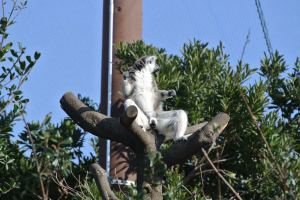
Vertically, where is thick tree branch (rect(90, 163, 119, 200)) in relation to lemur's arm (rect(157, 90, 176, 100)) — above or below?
below

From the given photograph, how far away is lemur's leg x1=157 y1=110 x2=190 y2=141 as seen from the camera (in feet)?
12.3

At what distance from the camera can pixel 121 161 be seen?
612 centimetres

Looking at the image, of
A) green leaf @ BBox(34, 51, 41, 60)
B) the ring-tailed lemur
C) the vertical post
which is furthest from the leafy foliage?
green leaf @ BBox(34, 51, 41, 60)

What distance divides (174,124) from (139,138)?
68 centimetres

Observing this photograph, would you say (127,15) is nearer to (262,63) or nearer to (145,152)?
(262,63)

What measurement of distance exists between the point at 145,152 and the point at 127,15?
4270 millimetres

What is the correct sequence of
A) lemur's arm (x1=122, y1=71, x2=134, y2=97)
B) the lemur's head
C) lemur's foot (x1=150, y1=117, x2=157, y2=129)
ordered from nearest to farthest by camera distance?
lemur's foot (x1=150, y1=117, x2=157, y2=129), lemur's arm (x1=122, y1=71, x2=134, y2=97), the lemur's head

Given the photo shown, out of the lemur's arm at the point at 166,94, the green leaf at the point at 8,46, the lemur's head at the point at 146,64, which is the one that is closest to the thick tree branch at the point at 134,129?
the lemur's arm at the point at 166,94

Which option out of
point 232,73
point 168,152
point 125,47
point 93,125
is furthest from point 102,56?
point 168,152

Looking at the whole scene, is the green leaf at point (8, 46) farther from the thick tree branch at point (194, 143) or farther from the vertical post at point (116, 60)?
the vertical post at point (116, 60)

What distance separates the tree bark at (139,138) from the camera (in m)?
3.15

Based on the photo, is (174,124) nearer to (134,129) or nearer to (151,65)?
(134,129)

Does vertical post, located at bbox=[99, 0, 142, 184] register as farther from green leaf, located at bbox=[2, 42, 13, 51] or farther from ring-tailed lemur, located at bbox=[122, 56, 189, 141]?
green leaf, located at bbox=[2, 42, 13, 51]

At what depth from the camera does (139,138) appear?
3.26 metres
